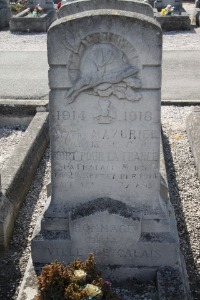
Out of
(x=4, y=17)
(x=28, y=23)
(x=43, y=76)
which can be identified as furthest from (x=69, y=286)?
(x=4, y=17)

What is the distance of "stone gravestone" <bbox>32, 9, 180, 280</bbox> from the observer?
4.86 metres

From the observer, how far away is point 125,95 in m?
5.01

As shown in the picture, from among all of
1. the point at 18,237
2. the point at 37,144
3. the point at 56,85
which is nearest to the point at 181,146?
the point at 37,144

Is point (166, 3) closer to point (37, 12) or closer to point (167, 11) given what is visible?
point (167, 11)

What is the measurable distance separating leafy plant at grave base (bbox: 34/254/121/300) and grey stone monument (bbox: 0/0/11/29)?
16739 millimetres

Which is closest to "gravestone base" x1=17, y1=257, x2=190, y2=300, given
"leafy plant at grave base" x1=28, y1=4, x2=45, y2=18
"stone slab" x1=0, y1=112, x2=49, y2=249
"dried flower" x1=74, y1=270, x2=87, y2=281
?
"dried flower" x1=74, y1=270, x2=87, y2=281

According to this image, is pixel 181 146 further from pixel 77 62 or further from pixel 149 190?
pixel 77 62

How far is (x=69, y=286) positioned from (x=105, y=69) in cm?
193

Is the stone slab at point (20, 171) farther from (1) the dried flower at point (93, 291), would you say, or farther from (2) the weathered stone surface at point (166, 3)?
(2) the weathered stone surface at point (166, 3)

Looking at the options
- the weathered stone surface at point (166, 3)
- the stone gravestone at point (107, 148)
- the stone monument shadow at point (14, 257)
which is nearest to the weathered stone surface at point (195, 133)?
the stone gravestone at point (107, 148)

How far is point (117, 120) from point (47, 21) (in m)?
14.9

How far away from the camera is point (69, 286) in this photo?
4465 millimetres

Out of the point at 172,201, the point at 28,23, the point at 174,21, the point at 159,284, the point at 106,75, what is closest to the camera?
the point at 106,75

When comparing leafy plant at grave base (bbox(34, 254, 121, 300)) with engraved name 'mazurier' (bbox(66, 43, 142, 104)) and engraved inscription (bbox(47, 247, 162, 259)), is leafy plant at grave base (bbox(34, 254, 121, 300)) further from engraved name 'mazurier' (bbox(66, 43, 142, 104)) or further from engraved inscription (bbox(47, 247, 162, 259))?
engraved name 'mazurier' (bbox(66, 43, 142, 104))
